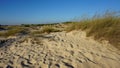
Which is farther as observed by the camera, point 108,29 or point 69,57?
point 108,29

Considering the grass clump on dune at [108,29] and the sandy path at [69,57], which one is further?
the grass clump on dune at [108,29]

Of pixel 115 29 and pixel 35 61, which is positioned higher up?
pixel 115 29

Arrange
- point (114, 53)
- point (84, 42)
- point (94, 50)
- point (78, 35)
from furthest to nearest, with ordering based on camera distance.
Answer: point (78, 35)
point (84, 42)
point (94, 50)
point (114, 53)

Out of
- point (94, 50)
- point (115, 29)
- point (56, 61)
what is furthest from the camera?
point (115, 29)

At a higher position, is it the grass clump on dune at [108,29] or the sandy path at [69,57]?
the grass clump on dune at [108,29]

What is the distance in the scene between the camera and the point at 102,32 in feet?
15.2

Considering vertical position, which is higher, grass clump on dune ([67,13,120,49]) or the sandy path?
grass clump on dune ([67,13,120,49])

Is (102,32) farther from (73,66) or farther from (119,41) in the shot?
(73,66)

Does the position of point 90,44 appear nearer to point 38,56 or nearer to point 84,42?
point 84,42

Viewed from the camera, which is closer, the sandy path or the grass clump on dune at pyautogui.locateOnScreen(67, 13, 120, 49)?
the sandy path

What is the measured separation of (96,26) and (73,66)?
2.01 m

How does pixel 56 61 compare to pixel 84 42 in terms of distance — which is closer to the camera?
pixel 56 61

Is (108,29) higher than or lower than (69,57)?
higher

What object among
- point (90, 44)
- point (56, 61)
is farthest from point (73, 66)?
point (90, 44)
